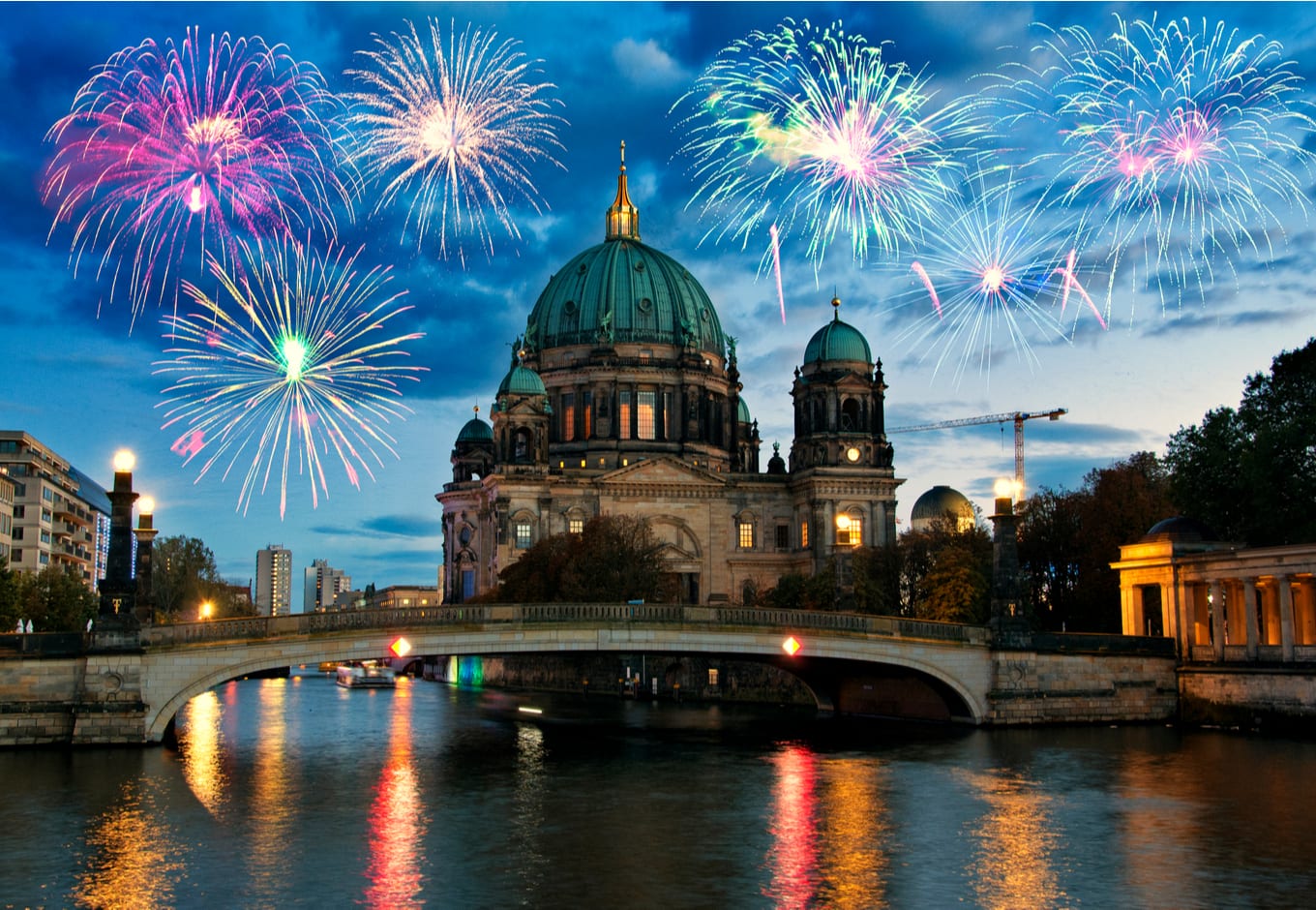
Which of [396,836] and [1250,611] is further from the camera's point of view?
[1250,611]

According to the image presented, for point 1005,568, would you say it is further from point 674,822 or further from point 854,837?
point 854,837

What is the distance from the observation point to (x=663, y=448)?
452 ft

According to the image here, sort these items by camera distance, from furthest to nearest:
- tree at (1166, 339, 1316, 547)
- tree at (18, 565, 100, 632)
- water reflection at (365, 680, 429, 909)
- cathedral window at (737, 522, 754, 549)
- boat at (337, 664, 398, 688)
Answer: cathedral window at (737, 522, 754, 549), boat at (337, 664, 398, 688), tree at (18, 565, 100, 632), tree at (1166, 339, 1316, 547), water reflection at (365, 680, 429, 909)

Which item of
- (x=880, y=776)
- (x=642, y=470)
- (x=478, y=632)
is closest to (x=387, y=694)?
(x=642, y=470)

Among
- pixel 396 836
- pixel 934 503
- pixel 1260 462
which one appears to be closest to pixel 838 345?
pixel 934 503

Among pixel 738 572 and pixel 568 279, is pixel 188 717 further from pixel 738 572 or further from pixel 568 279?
pixel 568 279

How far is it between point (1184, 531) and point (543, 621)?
1210 inches

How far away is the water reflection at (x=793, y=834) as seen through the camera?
1091 inches

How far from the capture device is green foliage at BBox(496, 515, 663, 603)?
9656 centimetres

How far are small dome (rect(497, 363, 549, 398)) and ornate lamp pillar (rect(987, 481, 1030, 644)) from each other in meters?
76.4

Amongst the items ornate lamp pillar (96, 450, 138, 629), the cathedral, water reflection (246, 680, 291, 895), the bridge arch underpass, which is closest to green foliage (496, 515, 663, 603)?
the cathedral

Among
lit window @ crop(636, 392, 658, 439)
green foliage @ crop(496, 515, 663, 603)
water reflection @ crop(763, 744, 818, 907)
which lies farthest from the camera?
lit window @ crop(636, 392, 658, 439)

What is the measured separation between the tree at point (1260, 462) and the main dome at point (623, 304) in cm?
6969

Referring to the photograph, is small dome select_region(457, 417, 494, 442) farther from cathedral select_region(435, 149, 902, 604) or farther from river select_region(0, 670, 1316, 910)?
river select_region(0, 670, 1316, 910)
